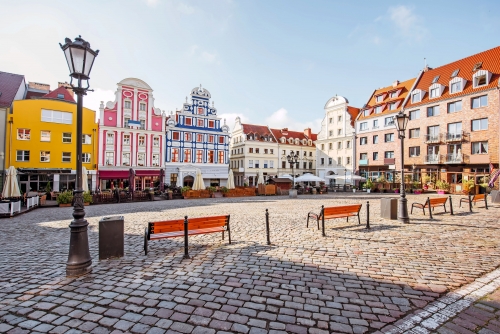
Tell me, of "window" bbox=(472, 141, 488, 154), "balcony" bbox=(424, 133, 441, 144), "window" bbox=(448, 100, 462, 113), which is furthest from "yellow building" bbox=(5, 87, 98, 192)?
"window" bbox=(472, 141, 488, 154)

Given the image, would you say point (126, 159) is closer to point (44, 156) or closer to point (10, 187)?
point (44, 156)

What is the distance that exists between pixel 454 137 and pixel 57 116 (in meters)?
48.3

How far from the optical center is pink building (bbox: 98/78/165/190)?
106 feet

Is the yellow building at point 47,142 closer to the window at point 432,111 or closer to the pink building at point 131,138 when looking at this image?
the pink building at point 131,138

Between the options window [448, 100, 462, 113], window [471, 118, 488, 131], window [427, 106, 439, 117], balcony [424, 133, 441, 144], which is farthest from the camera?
window [427, 106, 439, 117]

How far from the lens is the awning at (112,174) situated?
3170 centimetres

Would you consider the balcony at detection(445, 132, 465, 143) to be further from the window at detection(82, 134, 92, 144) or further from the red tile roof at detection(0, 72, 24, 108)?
the red tile roof at detection(0, 72, 24, 108)

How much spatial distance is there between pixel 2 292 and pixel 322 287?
5.48m

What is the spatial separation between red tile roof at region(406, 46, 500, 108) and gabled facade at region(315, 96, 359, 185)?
10.5 metres

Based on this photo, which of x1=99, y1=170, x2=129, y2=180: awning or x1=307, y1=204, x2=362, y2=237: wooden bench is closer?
x1=307, y1=204, x2=362, y2=237: wooden bench

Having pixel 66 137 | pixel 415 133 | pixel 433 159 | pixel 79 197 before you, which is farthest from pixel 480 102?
pixel 66 137

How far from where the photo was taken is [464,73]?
32719mm

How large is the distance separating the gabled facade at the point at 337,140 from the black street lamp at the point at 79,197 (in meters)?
43.5

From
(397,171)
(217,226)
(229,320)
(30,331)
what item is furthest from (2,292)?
(397,171)
